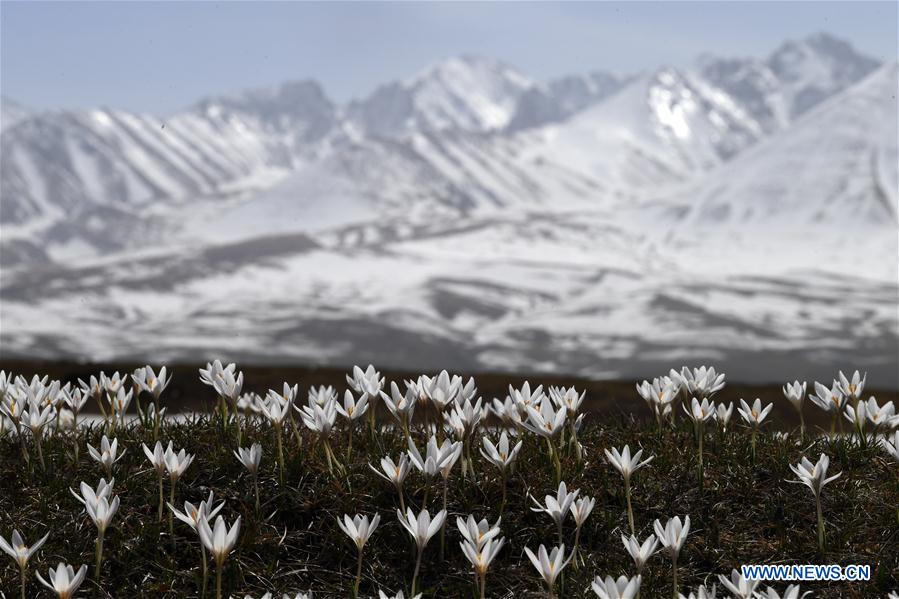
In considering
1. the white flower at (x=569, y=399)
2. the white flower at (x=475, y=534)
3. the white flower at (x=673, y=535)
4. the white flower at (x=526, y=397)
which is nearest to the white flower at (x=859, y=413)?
the white flower at (x=569, y=399)

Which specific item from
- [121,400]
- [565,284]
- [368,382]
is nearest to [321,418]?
[368,382]

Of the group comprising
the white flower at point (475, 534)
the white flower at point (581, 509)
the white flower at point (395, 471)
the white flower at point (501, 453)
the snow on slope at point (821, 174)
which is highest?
the snow on slope at point (821, 174)

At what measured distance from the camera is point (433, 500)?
4277 mm

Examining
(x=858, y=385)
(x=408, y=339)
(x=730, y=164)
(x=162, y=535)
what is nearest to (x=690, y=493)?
(x=858, y=385)

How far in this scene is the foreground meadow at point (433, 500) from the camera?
3730 millimetres

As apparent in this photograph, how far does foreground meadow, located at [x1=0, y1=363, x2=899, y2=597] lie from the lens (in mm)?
3730

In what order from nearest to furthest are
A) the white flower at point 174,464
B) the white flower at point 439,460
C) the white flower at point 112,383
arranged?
the white flower at point 439,460 → the white flower at point 174,464 → the white flower at point 112,383

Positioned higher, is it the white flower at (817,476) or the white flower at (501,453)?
the white flower at (501,453)

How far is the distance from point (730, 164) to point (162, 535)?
3898 inches

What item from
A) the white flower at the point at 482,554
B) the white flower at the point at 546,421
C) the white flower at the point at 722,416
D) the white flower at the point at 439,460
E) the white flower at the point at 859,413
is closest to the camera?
the white flower at the point at 482,554

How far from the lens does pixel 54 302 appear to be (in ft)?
250

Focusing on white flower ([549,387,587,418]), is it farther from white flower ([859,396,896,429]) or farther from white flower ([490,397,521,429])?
white flower ([859,396,896,429])

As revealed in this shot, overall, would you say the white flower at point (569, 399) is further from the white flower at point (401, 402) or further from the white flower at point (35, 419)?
the white flower at point (35, 419)

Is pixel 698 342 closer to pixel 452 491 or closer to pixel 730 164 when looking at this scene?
pixel 452 491
